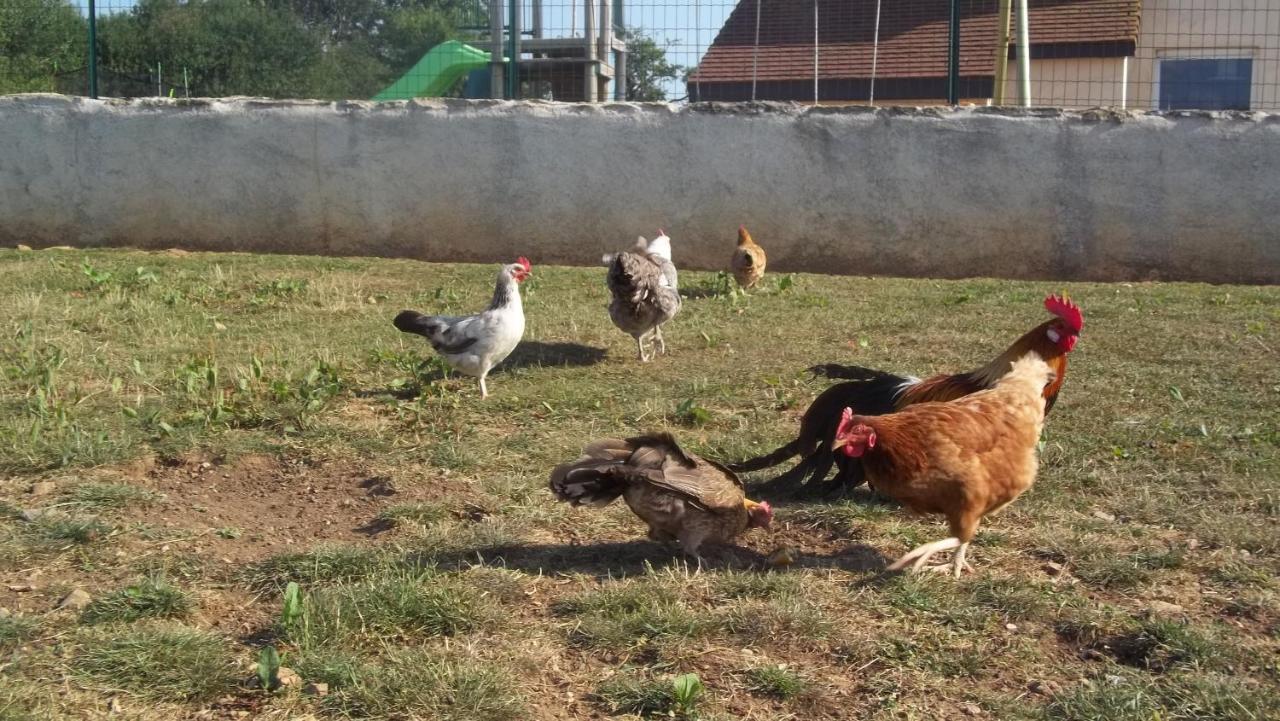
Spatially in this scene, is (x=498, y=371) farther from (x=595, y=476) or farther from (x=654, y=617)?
(x=654, y=617)

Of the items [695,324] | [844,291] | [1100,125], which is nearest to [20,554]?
[695,324]

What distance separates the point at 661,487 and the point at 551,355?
3376 millimetres

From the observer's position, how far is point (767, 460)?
4.77 meters

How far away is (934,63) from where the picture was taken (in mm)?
12953

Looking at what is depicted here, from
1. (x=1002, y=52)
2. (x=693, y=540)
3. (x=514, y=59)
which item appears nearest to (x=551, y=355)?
(x=693, y=540)

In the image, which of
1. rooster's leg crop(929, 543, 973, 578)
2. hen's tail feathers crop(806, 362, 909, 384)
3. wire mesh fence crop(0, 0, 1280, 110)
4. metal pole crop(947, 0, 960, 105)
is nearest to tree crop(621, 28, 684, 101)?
wire mesh fence crop(0, 0, 1280, 110)

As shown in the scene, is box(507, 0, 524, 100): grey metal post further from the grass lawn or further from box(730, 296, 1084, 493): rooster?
box(730, 296, 1084, 493): rooster

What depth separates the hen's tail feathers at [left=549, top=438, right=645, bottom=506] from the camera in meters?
4.20

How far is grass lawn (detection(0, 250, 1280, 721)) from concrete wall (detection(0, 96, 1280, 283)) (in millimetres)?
3184

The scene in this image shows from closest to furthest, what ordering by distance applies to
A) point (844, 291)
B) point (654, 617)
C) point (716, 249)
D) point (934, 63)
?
point (654, 617) < point (844, 291) < point (716, 249) < point (934, 63)

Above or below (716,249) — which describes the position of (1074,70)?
above

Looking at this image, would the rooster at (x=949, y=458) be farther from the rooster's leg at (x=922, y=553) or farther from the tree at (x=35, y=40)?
the tree at (x=35, y=40)

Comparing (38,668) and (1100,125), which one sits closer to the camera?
(38,668)

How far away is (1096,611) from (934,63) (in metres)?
10.2
